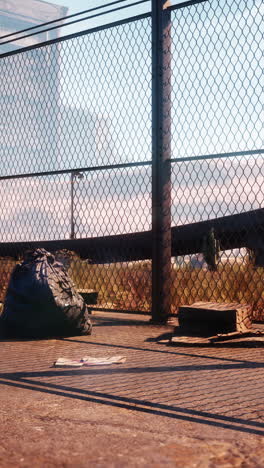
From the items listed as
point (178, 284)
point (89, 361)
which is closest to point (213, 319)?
point (89, 361)

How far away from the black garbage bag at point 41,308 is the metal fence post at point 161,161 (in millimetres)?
855

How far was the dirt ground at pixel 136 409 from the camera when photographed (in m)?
2.07

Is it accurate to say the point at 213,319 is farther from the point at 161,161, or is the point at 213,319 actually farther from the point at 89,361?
the point at 161,161

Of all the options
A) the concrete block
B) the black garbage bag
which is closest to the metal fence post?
the concrete block

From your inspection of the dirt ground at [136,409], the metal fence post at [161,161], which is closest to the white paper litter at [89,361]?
the dirt ground at [136,409]

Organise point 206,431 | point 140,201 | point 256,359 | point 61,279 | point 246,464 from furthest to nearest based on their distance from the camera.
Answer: point 140,201 < point 61,279 < point 256,359 < point 206,431 < point 246,464

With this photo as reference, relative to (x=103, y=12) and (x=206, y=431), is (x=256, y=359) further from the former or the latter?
(x=103, y=12)

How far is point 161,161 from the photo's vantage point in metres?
5.52

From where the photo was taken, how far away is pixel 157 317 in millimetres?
5523

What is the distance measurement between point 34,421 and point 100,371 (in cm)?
103

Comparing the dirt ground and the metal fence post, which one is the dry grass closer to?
the metal fence post

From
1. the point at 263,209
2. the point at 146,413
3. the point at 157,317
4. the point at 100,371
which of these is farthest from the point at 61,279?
the point at 263,209

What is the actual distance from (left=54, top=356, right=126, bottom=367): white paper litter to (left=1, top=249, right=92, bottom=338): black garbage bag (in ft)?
3.37

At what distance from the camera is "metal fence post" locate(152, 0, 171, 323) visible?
552 cm
